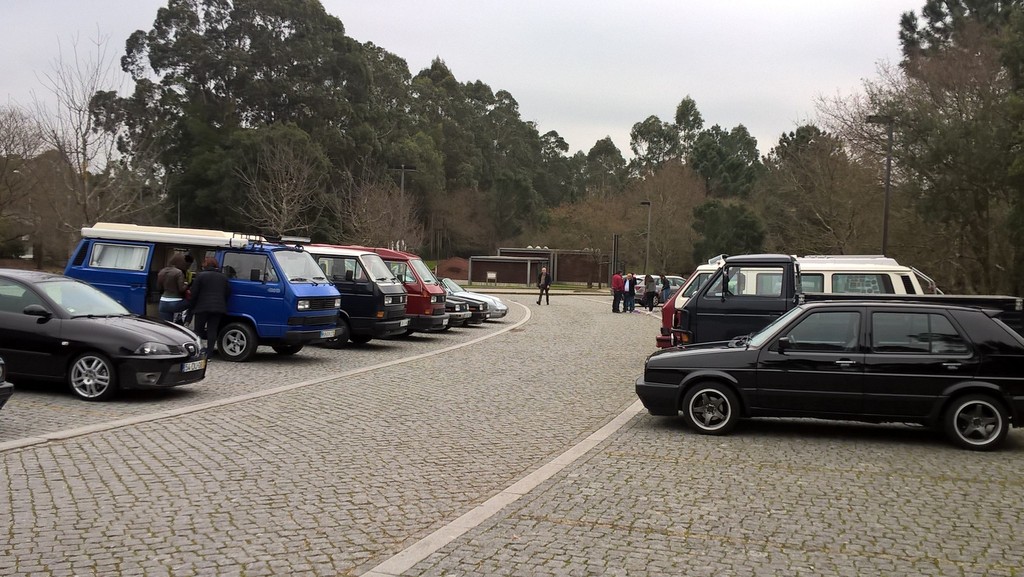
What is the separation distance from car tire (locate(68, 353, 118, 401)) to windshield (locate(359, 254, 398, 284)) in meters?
8.43

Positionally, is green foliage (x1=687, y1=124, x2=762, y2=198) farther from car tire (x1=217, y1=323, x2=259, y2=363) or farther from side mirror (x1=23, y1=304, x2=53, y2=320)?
side mirror (x1=23, y1=304, x2=53, y2=320)

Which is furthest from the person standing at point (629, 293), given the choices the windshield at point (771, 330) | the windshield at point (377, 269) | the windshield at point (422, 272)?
the windshield at point (771, 330)

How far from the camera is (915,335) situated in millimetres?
9500

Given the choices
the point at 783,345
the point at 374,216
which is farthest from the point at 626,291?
the point at 783,345

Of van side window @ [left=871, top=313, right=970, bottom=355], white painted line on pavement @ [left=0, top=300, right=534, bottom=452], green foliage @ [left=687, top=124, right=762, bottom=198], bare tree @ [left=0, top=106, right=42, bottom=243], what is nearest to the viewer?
white painted line on pavement @ [left=0, top=300, right=534, bottom=452]

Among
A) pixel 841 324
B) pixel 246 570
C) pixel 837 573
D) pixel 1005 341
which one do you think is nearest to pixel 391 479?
pixel 246 570

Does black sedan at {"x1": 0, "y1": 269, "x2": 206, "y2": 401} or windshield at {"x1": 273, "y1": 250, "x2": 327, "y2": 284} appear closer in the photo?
black sedan at {"x1": 0, "y1": 269, "x2": 206, "y2": 401}

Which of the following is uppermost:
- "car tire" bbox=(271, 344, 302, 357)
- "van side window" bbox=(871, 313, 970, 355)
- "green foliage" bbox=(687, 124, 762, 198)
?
"green foliage" bbox=(687, 124, 762, 198)

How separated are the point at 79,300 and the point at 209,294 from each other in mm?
3562

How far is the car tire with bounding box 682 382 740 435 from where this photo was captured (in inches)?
383

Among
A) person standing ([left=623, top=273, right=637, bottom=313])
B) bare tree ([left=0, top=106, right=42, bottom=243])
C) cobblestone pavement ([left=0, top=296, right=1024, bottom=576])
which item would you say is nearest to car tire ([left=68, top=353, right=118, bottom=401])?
cobblestone pavement ([left=0, top=296, right=1024, bottom=576])

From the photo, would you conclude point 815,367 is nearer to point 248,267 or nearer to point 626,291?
point 248,267

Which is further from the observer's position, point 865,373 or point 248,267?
point 248,267

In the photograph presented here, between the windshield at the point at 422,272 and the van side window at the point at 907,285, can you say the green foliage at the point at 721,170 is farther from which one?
the van side window at the point at 907,285
